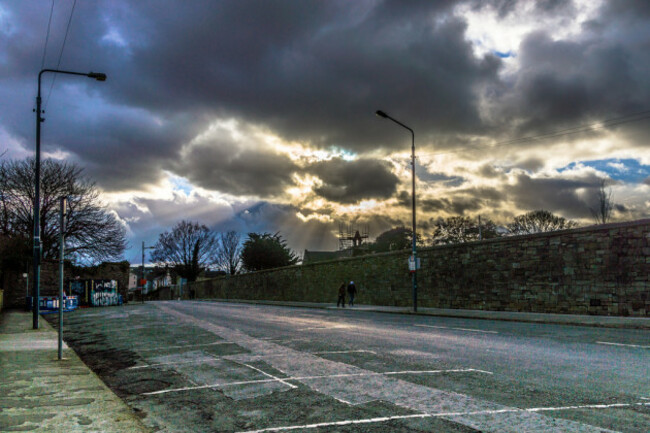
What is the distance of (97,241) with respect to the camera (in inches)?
1609

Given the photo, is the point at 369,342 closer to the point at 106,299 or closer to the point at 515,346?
the point at 515,346

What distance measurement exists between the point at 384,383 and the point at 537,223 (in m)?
62.6

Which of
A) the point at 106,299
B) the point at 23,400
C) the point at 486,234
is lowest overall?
the point at 106,299

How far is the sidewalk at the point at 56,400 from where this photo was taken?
461 cm

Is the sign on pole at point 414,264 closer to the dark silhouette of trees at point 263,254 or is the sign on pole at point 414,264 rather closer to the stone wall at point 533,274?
the stone wall at point 533,274

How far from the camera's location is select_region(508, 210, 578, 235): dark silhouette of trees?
6114 cm

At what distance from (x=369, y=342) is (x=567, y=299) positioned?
13811mm

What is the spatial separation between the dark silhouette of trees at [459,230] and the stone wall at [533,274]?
122 ft

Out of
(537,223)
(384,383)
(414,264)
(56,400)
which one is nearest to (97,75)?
(56,400)

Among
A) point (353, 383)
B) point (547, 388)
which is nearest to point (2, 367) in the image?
point (353, 383)

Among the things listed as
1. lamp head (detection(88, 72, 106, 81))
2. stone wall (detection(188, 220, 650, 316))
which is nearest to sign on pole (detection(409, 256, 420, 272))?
stone wall (detection(188, 220, 650, 316))

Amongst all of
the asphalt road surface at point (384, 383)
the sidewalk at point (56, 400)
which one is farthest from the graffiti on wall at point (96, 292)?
the sidewalk at point (56, 400)

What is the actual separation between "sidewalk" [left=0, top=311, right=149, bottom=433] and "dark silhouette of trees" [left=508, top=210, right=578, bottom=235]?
61.3m

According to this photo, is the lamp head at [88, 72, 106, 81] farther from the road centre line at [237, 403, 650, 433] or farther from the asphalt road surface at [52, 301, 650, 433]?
the road centre line at [237, 403, 650, 433]
